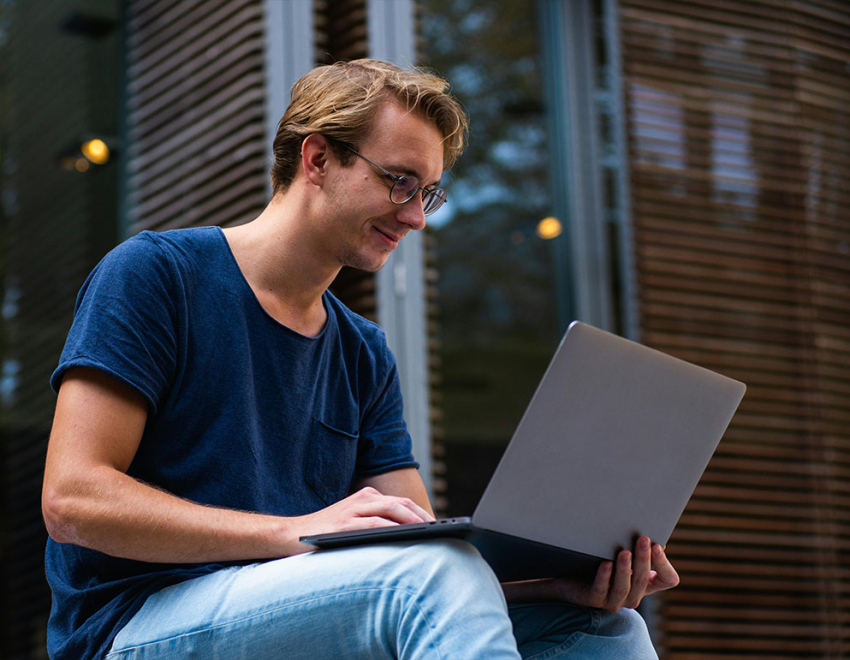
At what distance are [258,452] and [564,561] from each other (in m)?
0.55

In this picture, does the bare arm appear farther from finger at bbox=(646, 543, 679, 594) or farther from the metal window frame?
the metal window frame

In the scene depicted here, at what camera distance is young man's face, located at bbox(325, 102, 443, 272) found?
1983mm

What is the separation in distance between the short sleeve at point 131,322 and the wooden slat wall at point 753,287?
3332mm

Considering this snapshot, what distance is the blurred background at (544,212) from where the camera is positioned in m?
4.14

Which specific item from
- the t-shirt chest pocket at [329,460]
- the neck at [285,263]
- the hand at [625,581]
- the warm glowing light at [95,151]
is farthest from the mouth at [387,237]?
the warm glowing light at [95,151]

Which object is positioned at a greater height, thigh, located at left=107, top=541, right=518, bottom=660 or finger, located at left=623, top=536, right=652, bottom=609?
thigh, located at left=107, top=541, right=518, bottom=660

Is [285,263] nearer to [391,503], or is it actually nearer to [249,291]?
[249,291]

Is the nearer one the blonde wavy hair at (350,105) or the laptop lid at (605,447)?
the laptop lid at (605,447)

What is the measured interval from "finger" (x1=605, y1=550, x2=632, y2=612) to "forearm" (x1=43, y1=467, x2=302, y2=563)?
50cm

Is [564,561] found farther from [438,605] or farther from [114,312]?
[114,312]

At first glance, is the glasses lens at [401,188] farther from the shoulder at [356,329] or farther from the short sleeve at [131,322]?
the short sleeve at [131,322]

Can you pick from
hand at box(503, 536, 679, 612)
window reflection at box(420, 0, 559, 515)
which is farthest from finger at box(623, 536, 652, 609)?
window reflection at box(420, 0, 559, 515)

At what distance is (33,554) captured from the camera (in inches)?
157

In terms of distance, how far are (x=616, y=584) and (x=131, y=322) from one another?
0.88m
